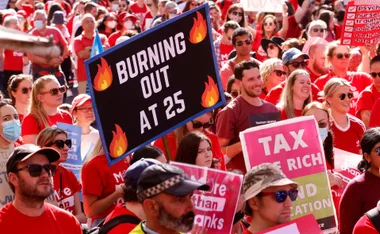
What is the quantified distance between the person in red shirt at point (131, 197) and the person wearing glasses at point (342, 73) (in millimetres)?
5806

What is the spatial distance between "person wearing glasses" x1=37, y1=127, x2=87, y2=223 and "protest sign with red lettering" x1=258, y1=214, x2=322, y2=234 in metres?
2.20

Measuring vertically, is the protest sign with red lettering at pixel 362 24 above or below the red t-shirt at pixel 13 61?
above

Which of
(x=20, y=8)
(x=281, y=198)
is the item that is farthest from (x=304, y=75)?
(x=20, y=8)

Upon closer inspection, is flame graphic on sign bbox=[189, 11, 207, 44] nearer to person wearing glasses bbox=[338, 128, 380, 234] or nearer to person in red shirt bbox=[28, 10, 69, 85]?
person wearing glasses bbox=[338, 128, 380, 234]

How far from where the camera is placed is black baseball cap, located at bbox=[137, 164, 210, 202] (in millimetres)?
4703

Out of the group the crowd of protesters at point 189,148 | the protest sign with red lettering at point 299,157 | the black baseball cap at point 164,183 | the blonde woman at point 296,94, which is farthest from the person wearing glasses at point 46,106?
the black baseball cap at point 164,183

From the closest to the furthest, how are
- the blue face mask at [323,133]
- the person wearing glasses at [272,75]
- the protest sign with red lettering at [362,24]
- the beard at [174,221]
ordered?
the beard at [174,221] < the blue face mask at [323,133] < the person wearing glasses at [272,75] < the protest sign with red lettering at [362,24]

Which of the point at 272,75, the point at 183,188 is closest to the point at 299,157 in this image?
the point at 183,188

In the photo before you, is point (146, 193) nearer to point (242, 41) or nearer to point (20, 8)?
point (242, 41)

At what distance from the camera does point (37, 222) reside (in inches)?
217

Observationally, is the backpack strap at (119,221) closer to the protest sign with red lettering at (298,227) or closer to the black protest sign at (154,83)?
the protest sign with red lettering at (298,227)

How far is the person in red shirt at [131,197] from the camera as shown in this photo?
17.4 feet

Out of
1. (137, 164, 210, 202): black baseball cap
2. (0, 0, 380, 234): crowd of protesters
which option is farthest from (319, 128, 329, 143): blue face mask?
(137, 164, 210, 202): black baseball cap

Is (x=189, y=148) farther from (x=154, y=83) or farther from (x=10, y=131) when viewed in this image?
(x=10, y=131)
